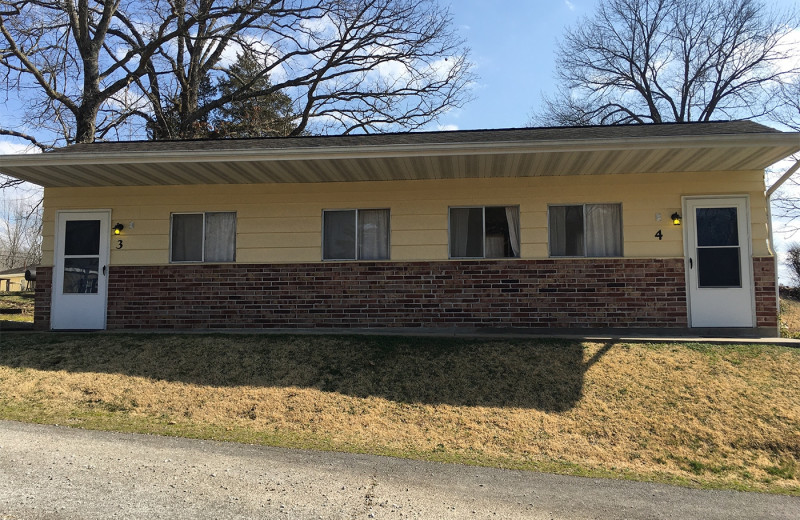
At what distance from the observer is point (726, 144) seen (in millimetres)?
7938

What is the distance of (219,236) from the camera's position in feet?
33.2

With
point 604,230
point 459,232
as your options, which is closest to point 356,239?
point 459,232

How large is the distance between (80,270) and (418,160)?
6.38 metres

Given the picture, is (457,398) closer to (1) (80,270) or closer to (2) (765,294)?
(2) (765,294)

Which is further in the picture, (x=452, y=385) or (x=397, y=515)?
(x=452, y=385)

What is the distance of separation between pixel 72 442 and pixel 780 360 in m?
8.47

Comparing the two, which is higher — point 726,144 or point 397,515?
point 726,144

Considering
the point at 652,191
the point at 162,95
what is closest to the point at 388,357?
the point at 652,191

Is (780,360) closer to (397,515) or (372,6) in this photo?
(397,515)

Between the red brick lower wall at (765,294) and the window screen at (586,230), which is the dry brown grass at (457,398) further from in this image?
the window screen at (586,230)

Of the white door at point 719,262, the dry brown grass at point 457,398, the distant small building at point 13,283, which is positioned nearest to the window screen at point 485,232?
the dry brown grass at point 457,398

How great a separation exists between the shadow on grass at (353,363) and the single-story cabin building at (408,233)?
0.90 m

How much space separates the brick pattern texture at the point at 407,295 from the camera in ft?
30.2

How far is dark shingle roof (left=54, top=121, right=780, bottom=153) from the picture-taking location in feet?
28.3
